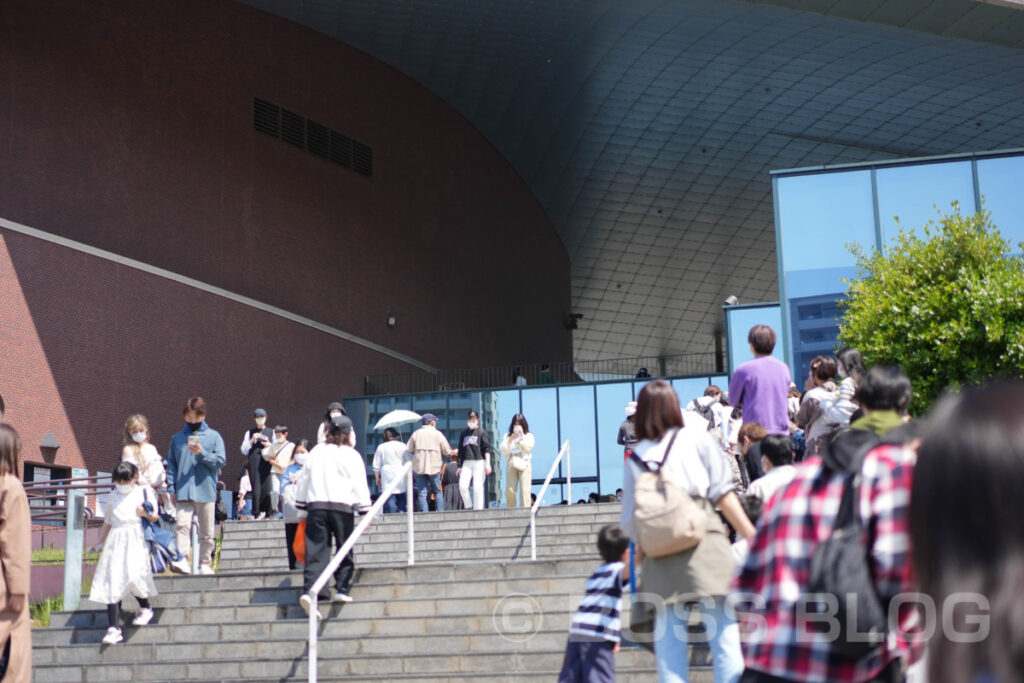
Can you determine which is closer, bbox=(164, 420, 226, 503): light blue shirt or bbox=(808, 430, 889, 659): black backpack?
bbox=(808, 430, 889, 659): black backpack

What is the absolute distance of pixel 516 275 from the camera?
33469mm

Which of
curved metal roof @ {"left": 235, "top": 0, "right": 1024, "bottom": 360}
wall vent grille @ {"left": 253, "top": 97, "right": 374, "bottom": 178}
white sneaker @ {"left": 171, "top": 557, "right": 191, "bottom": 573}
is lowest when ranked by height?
white sneaker @ {"left": 171, "top": 557, "right": 191, "bottom": 573}

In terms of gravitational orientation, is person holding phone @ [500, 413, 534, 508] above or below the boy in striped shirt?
above

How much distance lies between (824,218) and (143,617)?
1136cm

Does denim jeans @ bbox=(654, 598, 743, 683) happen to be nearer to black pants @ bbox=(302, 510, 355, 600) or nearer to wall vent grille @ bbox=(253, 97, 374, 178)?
black pants @ bbox=(302, 510, 355, 600)

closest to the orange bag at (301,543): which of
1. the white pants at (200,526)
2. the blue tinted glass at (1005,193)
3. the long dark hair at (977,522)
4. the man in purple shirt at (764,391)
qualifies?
the white pants at (200,526)

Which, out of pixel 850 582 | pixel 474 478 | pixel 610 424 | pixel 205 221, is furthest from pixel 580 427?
pixel 850 582

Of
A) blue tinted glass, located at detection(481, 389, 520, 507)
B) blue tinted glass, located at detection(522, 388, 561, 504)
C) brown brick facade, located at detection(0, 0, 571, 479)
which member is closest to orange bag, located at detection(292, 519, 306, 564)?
brown brick facade, located at detection(0, 0, 571, 479)

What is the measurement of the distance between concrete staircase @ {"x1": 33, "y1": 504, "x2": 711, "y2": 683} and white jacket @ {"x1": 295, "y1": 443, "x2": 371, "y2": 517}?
0.72 metres

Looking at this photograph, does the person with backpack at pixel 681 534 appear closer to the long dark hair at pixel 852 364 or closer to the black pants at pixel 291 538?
the long dark hair at pixel 852 364

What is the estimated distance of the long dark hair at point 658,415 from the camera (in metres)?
4.64

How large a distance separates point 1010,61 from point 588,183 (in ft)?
44.4

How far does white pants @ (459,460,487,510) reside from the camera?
15664 millimetres

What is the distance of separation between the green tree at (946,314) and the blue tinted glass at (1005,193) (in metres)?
2.02
